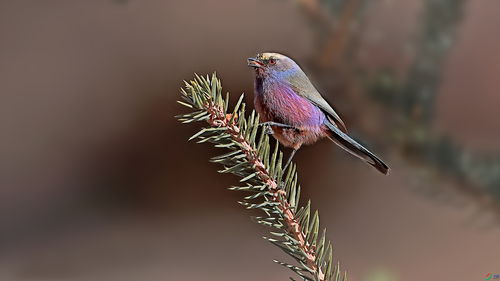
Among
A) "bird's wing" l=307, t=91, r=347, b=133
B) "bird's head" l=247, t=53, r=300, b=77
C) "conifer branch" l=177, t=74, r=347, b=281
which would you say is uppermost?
"bird's head" l=247, t=53, r=300, b=77

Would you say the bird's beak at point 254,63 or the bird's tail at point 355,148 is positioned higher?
the bird's beak at point 254,63

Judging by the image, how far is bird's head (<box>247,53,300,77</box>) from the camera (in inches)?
14.4

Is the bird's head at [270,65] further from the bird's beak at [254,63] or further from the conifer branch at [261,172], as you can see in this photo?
the conifer branch at [261,172]

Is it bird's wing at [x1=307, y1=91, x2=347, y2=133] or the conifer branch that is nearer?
the conifer branch

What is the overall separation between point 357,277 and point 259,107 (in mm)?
952

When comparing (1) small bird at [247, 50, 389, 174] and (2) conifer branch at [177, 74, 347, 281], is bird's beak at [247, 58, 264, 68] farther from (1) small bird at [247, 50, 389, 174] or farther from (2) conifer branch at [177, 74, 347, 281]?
(2) conifer branch at [177, 74, 347, 281]

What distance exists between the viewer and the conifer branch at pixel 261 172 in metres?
0.24

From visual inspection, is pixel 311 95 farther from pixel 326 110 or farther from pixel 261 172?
pixel 261 172

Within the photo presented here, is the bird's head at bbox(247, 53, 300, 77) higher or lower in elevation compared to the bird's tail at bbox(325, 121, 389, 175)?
higher

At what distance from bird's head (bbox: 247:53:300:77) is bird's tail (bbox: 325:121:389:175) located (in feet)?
0.14

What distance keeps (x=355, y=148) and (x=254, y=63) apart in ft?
0.26

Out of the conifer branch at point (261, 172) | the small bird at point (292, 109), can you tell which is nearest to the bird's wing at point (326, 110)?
the small bird at point (292, 109)

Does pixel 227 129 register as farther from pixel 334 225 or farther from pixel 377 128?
pixel 334 225

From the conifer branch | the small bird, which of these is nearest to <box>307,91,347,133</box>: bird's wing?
the small bird
